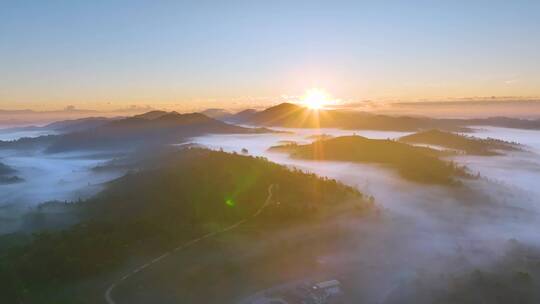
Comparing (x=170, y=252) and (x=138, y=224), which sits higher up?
(x=138, y=224)

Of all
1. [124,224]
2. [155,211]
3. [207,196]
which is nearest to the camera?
[124,224]

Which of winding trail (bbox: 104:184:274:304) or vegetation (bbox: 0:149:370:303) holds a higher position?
vegetation (bbox: 0:149:370:303)

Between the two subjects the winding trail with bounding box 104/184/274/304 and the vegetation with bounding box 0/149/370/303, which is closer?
the winding trail with bounding box 104/184/274/304

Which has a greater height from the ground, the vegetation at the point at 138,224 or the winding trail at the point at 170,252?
the vegetation at the point at 138,224

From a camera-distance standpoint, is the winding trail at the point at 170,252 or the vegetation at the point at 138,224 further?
the vegetation at the point at 138,224

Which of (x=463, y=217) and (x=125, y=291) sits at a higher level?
(x=125, y=291)

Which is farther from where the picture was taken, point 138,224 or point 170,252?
point 138,224

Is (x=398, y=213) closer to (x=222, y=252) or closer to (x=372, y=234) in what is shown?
(x=372, y=234)

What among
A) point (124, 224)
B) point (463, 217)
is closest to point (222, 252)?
point (124, 224)
